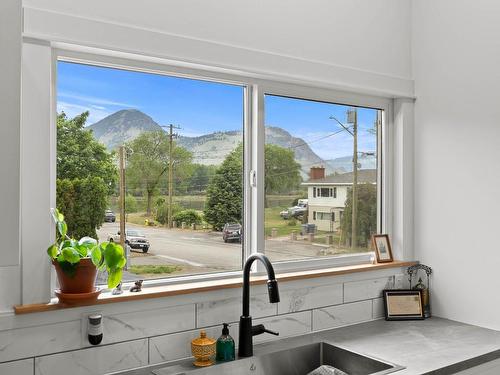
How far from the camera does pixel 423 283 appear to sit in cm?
273

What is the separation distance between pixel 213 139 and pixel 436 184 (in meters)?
1.19

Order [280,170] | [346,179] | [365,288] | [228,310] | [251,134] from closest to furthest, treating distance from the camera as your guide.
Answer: [228,310] → [251,134] → [280,170] → [365,288] → [346,179]

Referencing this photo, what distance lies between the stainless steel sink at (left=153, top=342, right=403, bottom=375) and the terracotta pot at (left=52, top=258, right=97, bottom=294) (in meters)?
0.41

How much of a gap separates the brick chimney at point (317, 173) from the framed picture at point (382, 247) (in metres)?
0.44

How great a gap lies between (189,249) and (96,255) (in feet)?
1.81

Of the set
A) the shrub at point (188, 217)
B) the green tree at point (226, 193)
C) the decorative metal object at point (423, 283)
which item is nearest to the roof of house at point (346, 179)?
the green tree at point (226, 193)

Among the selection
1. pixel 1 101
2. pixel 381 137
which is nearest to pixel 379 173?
pixel 381 137

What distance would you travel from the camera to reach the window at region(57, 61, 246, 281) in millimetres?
1924

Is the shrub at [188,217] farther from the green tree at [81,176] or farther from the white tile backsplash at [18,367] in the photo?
the white tile backsplash at [18,367]

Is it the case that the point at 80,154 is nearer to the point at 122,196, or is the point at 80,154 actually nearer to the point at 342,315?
the point at 122,196

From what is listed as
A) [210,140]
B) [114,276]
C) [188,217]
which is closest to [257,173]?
[210,140]

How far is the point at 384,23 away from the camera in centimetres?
269

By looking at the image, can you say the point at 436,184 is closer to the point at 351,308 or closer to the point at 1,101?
the point at 351,308

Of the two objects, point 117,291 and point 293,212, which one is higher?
point 293,212
